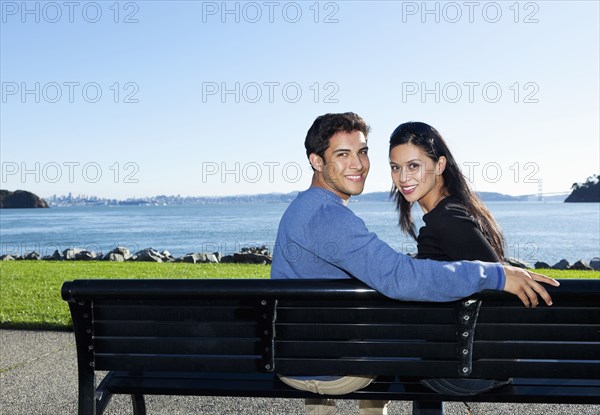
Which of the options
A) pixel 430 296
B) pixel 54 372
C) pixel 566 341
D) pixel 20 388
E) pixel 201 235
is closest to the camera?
pixel 430 296

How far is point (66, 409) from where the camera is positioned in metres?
4.30

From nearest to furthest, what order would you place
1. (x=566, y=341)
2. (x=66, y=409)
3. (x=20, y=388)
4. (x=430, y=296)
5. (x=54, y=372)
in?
1. (x=430, y=296)
2. (x=566, y=341)
3. (x=66, y=409)
4. (x=20, y=388)
5. (x=54, y=372)

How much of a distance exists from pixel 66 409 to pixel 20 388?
0.65 meters

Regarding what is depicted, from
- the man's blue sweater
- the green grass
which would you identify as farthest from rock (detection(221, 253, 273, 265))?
the man's blue sweater

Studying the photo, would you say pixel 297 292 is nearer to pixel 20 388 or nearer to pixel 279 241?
pixel 279 241

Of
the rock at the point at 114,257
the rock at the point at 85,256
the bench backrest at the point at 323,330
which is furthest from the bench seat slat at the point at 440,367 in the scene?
the rock at the point at 85,256

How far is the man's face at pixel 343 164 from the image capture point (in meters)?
2.87

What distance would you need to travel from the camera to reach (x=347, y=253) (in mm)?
2461

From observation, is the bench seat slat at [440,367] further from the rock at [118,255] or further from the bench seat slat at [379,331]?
the rock at [118,255]

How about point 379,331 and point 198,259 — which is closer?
point 379,331

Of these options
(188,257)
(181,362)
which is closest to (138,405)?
(181,362)

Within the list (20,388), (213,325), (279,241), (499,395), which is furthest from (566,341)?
(20,388)

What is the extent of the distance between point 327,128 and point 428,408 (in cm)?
141

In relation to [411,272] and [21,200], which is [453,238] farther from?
[21,200]
